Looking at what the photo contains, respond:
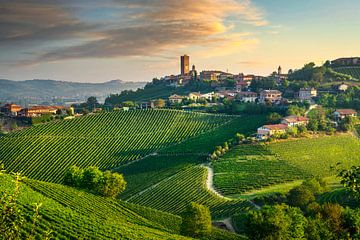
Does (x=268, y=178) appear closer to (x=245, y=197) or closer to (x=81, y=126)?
(x=245, y=197)

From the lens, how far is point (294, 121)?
6938 cm

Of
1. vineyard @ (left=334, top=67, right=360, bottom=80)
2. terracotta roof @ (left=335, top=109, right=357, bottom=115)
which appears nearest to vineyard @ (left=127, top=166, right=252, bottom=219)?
terracotta roof @ (left=335, top=109, right=357, bottom=115)

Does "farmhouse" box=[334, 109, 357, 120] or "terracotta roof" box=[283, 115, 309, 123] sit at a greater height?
"farmhouse" box=[334, 109, 357, 120]

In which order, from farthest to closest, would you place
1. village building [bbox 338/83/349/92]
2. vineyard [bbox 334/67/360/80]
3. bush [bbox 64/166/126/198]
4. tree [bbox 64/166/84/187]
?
vineyard [bbox 334/67/360/80] < village building [bbox 338/83/349/92] < tree [bbox 64/166/84/187] < bush [bbox 64/166/126/198]

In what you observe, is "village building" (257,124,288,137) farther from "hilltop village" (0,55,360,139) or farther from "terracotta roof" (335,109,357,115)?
"terracotta roof" (335,109,357,115)

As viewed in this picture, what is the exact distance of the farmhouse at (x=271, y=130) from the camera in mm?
64375

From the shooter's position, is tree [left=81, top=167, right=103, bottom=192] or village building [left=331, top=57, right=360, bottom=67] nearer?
tree [left=81, top=167, right=103, bottom=192]

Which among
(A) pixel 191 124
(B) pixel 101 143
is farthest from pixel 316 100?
(B) pixel 101 143

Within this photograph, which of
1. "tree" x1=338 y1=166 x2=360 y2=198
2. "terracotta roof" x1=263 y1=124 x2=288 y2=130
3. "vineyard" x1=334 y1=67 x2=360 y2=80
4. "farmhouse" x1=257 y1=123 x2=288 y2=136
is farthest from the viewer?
"vineyard" x1=334 y1=67 x2=360 y2=80

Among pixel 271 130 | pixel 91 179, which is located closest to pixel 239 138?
pixel 271 130

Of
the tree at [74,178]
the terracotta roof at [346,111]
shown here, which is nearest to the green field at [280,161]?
the terracotta roof at [346,111]

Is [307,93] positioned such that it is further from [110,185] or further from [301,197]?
[110,185]

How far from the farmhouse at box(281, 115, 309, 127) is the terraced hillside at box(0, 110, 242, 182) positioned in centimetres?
941

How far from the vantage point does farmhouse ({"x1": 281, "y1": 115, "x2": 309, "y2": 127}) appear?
68812mm
